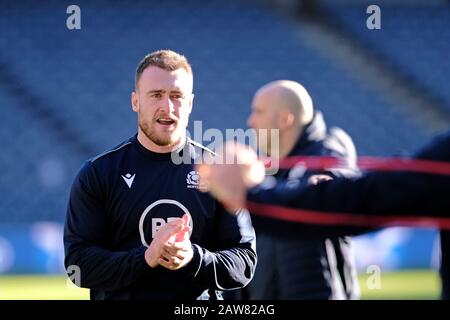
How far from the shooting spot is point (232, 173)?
238 centimetres

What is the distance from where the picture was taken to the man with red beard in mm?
3877

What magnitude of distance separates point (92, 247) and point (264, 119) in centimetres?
164

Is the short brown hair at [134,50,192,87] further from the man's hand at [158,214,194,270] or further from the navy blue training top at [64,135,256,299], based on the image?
the man's hand at [158,214,194,270]

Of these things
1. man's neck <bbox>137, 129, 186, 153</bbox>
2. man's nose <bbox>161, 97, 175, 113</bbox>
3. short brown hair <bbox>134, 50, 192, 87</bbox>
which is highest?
short brown hair <bbox>134, 50, 192, 87</bbox>

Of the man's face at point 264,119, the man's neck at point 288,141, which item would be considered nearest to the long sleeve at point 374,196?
the man's neck at point 288,141

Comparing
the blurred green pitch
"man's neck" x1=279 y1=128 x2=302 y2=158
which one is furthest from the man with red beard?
the blurred green pitch

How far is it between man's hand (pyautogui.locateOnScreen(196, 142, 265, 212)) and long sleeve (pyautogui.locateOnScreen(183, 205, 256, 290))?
4.77 feet

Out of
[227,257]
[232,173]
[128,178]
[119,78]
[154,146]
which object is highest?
[119,78]

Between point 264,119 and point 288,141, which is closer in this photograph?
point 288,141

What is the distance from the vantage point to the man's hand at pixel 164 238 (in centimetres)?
357

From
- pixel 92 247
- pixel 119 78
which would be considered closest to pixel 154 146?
pixel 92 247

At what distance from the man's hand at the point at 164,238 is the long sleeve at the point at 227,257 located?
0.58ft

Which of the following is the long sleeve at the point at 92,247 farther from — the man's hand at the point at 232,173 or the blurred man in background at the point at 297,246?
the man's hand at the point at 232,173

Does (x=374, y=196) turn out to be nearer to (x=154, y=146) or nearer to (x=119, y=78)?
(x=154, y=146)
